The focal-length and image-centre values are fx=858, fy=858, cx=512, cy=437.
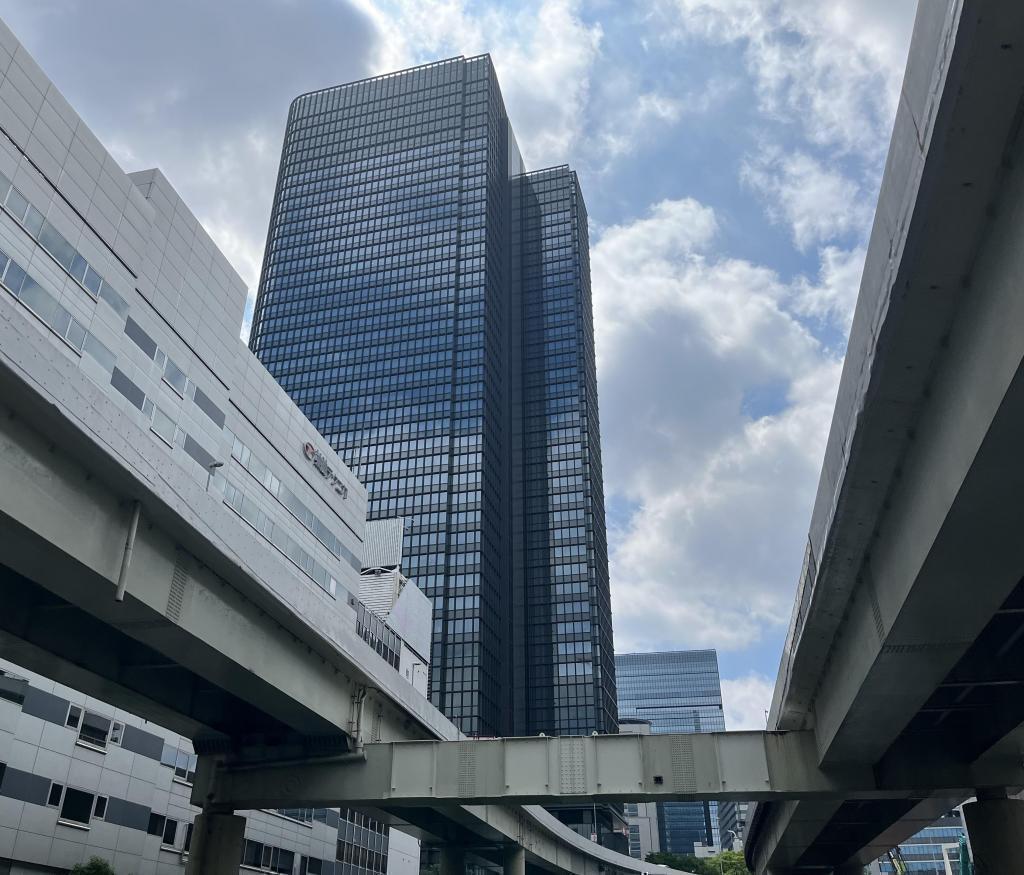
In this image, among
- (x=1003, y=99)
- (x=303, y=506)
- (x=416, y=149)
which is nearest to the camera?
(x=1003, y=99)

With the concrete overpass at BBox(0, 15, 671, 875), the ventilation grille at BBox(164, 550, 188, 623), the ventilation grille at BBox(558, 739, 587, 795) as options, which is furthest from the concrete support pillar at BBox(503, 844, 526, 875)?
the ventilation grille at BBox(164, 550, 188, 623)

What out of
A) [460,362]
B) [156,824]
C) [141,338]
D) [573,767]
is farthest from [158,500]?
[460,362]

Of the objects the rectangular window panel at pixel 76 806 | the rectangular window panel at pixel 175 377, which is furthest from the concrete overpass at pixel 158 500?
the rectangular window panel at pixel 76 806

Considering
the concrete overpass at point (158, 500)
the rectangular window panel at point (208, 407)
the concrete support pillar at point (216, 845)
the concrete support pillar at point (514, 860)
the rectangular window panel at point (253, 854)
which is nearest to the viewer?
the concrete overpass at point (158, 500)

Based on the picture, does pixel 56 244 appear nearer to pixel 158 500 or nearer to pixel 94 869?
pixel 158 500

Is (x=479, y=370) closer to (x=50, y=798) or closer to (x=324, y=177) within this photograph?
(x=324, y=177)

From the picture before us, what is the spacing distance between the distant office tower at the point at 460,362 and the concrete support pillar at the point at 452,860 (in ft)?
266

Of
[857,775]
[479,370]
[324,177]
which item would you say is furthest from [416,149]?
[857,775]

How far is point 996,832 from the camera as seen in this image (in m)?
22.0

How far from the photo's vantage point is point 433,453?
475 feet

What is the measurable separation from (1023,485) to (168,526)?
15.1 metres

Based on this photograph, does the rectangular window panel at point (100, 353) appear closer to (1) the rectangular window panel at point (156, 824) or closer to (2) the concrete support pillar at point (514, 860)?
(1) the rectangular window panel at point (156, 824)

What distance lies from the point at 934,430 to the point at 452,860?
139 feet

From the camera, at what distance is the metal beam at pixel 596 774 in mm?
22812
